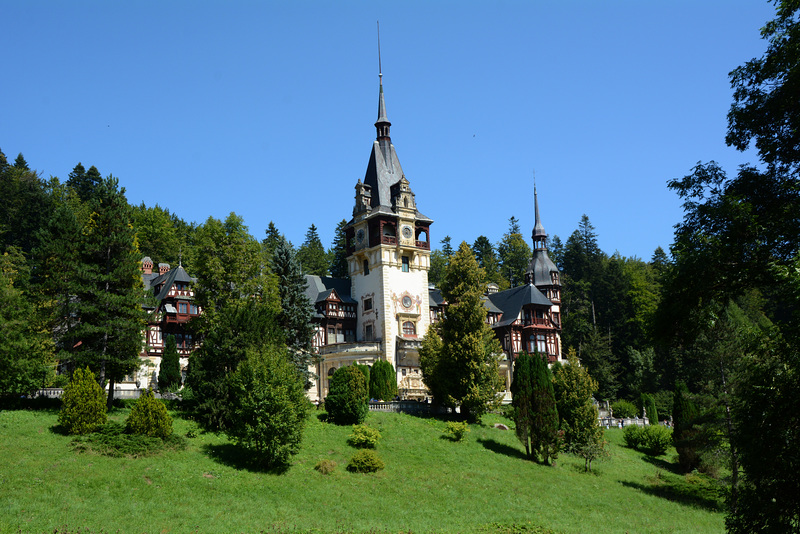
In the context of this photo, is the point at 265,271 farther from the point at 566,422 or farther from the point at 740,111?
the point at 740,111

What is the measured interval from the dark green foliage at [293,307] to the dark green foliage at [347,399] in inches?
297

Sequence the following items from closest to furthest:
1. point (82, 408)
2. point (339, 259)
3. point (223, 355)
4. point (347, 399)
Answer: point (82, 408)
point (223, 355)
point (347, 399)
point (339, 259)

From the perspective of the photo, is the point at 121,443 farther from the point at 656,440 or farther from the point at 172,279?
the point at 656,440

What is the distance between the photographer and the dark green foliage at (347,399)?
136 feet

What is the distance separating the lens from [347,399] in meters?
41.5

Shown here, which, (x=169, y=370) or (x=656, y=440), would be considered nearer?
(x=169, y=370)

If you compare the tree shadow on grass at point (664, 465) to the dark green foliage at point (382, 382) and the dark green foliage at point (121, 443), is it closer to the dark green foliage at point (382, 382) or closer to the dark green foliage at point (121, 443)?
the dark green foliage at point (382, 382)

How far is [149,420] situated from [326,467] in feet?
27.6

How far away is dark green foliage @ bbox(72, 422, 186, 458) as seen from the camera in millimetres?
30672

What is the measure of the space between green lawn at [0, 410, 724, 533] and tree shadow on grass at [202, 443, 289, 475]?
0.39 ft

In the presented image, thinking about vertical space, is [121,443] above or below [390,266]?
below

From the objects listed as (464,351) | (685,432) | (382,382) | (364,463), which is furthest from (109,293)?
(685,432)

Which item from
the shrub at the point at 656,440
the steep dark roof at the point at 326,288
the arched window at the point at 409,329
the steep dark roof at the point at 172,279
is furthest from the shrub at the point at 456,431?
the steep dark roof at the point at 172,279

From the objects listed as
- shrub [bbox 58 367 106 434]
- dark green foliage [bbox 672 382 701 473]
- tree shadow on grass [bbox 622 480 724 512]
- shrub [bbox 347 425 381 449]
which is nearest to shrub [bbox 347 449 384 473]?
shrub [bbox 347 425 381 449]
